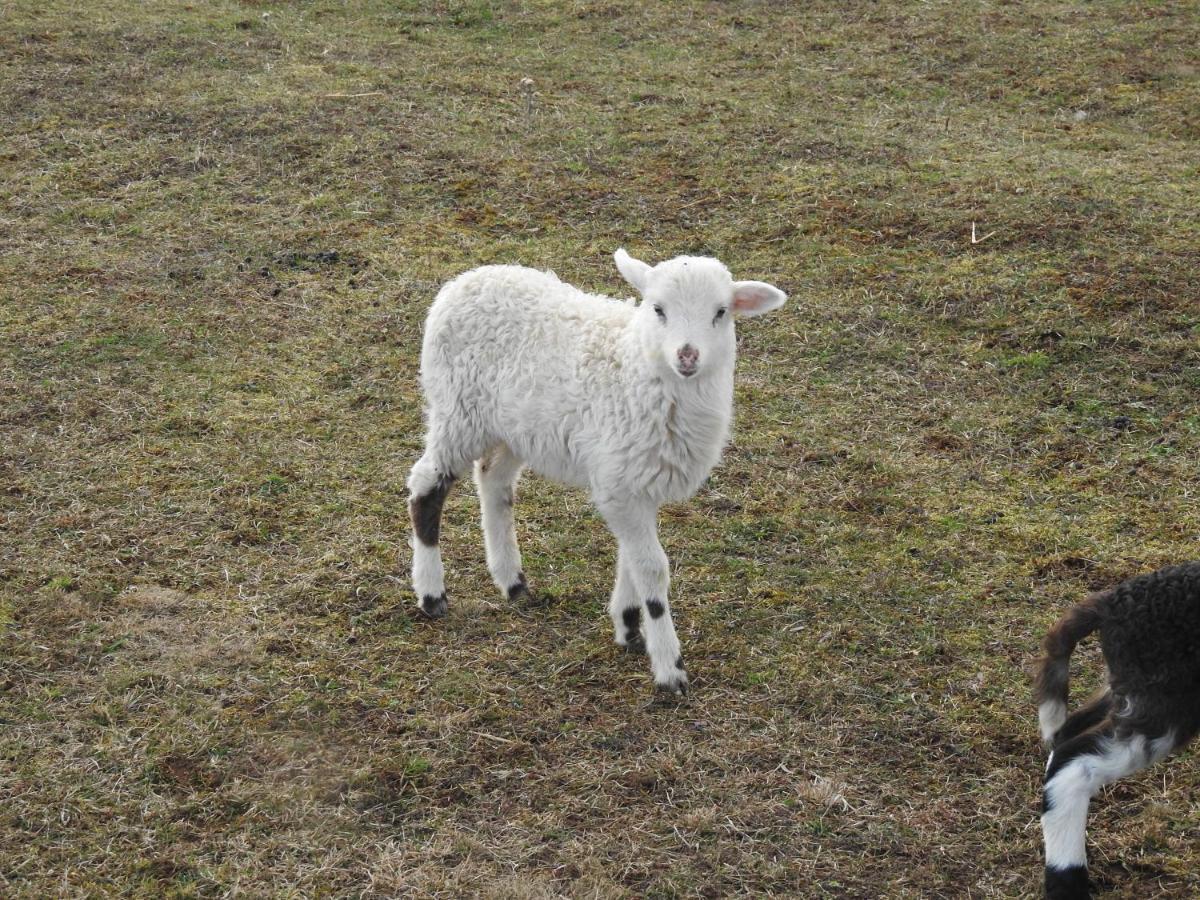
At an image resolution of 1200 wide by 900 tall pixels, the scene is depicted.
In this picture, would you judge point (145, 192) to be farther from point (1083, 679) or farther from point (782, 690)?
point (1083, 679)

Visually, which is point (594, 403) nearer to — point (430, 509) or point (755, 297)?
point (755, 297)

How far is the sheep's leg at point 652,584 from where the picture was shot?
5.66 m

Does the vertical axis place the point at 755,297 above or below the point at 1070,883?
above

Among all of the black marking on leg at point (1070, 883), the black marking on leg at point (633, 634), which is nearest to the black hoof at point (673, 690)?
the black marking on leg at point (633, 634)

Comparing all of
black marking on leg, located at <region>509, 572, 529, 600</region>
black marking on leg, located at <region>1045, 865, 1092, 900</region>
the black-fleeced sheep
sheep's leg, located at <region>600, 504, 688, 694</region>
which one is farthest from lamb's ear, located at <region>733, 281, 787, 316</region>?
black marking on leg, located at <region>1045, 865, 1092, 900</region>

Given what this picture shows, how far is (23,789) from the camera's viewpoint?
4953 mm

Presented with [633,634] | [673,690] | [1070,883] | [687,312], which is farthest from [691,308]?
[1070,883]

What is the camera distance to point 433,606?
20.6 ft

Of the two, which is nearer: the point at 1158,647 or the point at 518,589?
the point at 1158,647

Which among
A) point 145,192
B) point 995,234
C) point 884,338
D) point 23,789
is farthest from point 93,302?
point 995,234

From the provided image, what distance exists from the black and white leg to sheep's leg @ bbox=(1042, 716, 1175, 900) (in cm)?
212

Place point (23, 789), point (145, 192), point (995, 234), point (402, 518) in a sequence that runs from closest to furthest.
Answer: point (23, 789) < point (402, 518) < point (995, 234) < point (145, 192)

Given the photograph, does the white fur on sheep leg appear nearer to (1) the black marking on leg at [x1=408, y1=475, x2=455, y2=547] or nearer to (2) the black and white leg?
(1) the black marking on leg at [x1=408, y1=475, x2=455, y2=547]

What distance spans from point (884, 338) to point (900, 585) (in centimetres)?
287
